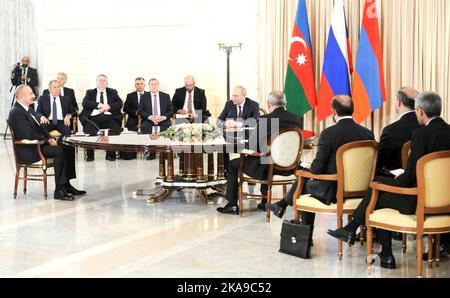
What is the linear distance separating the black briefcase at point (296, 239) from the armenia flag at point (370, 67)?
18.1 feet

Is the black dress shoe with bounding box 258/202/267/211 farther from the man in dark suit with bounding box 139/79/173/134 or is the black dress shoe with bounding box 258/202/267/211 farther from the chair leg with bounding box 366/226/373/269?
the man in dark suit with bounding box 139/79/173/134

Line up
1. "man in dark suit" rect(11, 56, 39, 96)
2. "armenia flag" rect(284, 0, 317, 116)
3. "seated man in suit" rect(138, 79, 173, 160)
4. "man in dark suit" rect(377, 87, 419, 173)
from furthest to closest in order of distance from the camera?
"man in dark suit" rect(11, 56, 39, 96)
"seated man in suit" rect(138, 79, 173, 160)
"armenia flag" rect(284, 0, 317, 116)
"man in dark suit" rect(377, 87, 419, 173)

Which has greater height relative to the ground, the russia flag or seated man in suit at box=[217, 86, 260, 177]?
the russia flag

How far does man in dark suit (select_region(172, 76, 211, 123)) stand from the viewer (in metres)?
11.8

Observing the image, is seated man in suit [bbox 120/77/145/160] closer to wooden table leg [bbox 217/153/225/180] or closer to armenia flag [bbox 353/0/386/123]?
armenia flag [bbox 353/0/386/123]

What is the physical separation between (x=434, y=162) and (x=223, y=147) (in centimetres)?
286

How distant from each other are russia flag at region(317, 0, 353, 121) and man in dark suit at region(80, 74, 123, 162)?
3627 millimetres

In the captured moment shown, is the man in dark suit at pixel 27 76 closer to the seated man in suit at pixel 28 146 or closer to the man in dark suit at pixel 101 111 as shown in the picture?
the man in dark suit at pixel 101 111

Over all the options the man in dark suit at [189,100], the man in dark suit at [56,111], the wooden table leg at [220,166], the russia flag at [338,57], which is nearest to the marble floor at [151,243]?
the wooden table leg at [220,166]

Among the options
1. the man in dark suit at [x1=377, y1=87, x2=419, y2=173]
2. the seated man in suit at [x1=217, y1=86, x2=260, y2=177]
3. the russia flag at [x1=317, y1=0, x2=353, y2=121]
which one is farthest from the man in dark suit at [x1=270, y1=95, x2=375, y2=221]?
the russia flag at [x1=317, y1=0, x2=353, y2=121]

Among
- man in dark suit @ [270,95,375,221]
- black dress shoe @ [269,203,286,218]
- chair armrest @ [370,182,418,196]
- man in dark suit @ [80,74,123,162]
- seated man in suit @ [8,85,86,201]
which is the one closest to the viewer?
chair armrest @ [370,182,418,196]

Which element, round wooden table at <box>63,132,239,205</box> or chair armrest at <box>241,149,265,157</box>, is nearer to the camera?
chair armrest at <box>241,149,265,157</box>

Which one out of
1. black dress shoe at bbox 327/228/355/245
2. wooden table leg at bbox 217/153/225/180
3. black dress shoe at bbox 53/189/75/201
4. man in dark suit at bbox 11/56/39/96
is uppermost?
man in dark suit at bbox 11/56/39/96

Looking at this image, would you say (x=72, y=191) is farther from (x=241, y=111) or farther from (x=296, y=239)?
(x=296, y=239)
